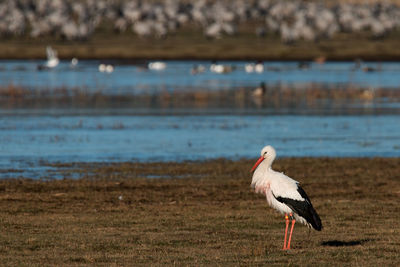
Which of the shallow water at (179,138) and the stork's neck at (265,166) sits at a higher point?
the stork's neck at (265,166)

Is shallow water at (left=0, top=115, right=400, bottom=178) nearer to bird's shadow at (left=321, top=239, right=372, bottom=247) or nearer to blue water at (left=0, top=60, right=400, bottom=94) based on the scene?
bird's shadow at (left=321, top=239, right=372, bottom=247)

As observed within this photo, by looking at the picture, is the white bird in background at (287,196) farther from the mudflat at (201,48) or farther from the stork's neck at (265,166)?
the mudflat at (201,48)

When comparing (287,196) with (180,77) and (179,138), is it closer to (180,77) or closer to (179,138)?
(179,138)

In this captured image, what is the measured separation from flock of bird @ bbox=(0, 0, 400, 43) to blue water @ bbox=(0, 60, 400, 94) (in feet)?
71.0

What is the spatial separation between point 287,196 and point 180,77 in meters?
54.4

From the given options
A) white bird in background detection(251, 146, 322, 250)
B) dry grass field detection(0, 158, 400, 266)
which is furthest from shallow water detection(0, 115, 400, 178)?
white bird in background detection(251, 146, 322, 250)

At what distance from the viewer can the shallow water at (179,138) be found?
25828 millimetres

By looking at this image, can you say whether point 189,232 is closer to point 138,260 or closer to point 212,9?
point 138,260

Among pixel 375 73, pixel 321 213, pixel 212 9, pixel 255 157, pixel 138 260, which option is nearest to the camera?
pixel 138 260

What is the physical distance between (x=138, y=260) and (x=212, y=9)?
12582 centimetres

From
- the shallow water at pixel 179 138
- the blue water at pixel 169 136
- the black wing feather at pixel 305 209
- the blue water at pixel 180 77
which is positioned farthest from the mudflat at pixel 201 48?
the black wing feather at pixel 305 209

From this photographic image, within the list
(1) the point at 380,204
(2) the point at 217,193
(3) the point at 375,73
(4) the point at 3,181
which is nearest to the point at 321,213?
(1) the point at 380,204

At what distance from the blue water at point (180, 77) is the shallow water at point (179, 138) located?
16.5 m

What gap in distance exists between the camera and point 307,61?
283ft
